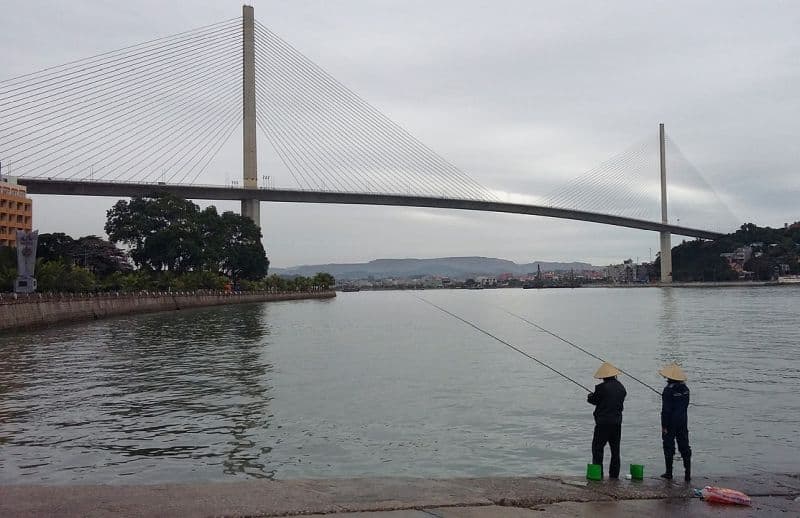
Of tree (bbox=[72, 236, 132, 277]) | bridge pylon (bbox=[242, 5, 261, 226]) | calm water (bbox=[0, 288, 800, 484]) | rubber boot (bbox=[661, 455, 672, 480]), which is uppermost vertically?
bridge pylon (bbox=[242, 5, 261, 226])

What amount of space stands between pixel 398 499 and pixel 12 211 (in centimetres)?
7139

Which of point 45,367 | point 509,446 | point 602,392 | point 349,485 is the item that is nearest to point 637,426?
point 509,446

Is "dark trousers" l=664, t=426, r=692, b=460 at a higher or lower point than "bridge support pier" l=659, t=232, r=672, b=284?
lower

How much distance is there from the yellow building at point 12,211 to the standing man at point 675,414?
223ft

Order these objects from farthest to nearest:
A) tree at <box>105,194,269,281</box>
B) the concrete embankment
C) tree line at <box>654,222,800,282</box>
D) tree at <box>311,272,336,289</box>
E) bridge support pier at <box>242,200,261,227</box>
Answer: tree line at <box>654,222,800,282</box> → tree at <box>311,272,336,289</box> → bridge support pier at <box>242,200,261,227</box> → tree at <box>105,194,269,281</box> → the concrete embankment

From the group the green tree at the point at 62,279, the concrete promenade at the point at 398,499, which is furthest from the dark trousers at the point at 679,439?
the green tree at the point at 62,279

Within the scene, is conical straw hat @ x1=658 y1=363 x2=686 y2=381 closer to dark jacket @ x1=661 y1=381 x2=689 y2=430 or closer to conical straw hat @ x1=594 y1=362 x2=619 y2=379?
dark jacket @ x1=661 y1=381 x2=689 y2=430

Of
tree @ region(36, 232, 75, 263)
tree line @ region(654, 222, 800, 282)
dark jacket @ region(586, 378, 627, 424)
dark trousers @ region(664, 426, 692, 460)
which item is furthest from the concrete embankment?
tree line @ region(654, 222, 800, 282)

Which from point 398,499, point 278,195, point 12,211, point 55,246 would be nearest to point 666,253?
point 278,195

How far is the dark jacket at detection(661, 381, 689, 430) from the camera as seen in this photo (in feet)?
25.2

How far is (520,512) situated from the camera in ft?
20.3

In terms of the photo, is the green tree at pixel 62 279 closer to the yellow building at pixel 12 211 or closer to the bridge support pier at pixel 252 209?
the yellow building at pixel 12 211

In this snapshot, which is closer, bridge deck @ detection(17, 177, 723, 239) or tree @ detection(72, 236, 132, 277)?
bridge deck @ detection(17, 177, 723, 239)

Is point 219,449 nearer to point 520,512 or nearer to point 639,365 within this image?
point 520,512
